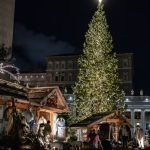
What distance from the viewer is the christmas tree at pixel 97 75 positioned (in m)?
40.7

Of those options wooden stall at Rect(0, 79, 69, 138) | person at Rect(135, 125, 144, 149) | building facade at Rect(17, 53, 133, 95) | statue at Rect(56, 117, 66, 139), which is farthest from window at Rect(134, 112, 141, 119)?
wooden stall at Rect(0, 79, 69, 138)

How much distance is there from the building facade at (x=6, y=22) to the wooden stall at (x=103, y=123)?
507 inches

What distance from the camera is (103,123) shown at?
957 inches

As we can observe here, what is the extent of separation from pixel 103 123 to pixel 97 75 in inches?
695

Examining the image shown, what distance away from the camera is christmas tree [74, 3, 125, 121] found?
40.7 meters

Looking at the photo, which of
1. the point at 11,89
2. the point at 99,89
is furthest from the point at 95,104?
the point at 11,89

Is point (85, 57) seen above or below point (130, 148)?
above

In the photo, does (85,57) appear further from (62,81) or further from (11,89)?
(62,81)

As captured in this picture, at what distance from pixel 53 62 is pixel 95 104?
59.5 meters

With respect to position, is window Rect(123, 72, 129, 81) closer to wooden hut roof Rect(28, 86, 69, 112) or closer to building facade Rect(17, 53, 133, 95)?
building facade Rect(17, 53, 133, 95)

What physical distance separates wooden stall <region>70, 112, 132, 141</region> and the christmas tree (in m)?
14.1

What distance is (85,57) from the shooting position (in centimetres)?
4344

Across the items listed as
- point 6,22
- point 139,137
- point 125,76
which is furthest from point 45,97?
point 125,76

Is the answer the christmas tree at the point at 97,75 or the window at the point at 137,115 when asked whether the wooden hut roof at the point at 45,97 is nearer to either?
the christmas tree at the point at 97,75
